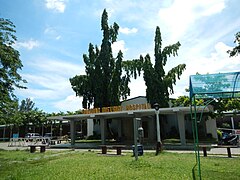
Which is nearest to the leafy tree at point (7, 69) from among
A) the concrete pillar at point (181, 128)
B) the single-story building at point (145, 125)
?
the single-story building at point (145, 125)

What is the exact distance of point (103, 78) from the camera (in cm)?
2880

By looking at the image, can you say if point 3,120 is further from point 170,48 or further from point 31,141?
point 170,48

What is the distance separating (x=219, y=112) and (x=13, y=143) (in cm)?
2381

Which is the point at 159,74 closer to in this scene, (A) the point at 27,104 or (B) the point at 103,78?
(B) the point at 103,78

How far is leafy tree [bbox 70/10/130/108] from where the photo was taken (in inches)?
1110

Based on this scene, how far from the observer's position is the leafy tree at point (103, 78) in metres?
28.2

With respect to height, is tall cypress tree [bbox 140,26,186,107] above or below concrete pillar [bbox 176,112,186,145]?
above

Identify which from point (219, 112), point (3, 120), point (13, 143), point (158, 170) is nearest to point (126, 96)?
point (219, 112)

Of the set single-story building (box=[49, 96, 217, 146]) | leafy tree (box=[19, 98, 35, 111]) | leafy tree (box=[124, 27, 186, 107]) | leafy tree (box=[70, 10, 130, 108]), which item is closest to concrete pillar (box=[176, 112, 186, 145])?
single-story building (box=[49, 96, 217, 146])

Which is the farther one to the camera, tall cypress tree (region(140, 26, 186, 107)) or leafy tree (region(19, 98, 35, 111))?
Answer: leafy tree (region(19, 98, 35, 111))

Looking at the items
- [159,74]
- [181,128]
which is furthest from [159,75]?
[181,128]

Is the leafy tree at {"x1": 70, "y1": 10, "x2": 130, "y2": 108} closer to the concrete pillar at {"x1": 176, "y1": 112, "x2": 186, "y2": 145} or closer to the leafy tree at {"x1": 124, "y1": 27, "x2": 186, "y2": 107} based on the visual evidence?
the leafy tree at {"x1": 124, "y1": 27, "x2": 186, "y2": 107}

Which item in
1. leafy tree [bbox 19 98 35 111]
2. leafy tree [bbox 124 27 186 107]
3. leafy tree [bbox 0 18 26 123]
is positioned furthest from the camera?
leafy tree [bbox 19 98 35 111]

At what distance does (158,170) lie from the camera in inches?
297
